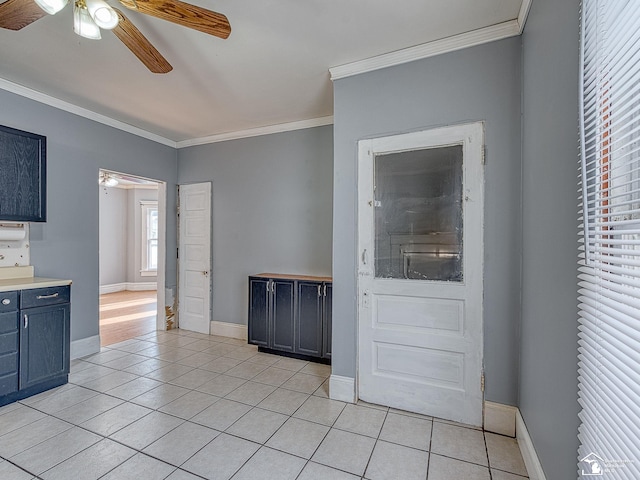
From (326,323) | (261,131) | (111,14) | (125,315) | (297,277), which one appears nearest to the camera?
(111,14)

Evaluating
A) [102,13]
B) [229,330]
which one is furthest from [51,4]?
[229,330]

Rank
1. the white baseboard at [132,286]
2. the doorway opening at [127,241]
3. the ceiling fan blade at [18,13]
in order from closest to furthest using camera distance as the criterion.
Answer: the ceiling fan blade at [18,13] → the doorway opening at [127,241] → the white baseboard at [132,286]

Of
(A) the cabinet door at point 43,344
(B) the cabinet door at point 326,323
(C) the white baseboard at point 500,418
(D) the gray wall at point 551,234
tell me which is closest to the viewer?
(D) the gray wall at point 551,234

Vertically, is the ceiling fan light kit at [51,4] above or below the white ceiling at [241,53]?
below

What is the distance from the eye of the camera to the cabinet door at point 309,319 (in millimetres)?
3332

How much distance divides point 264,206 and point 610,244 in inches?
138

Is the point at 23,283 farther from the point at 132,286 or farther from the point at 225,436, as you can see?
the point at 132,286

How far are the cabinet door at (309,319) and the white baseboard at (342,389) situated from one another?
2.34 feet

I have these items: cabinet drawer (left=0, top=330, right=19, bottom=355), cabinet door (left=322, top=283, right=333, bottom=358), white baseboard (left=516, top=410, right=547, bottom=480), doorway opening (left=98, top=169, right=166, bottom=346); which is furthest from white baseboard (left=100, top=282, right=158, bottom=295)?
white baseboard (left=516, top=410, right=547, bottom=480)

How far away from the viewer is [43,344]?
8.70ft

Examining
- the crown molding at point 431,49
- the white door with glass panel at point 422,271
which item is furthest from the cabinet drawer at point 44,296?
the crown molding at point 431,49

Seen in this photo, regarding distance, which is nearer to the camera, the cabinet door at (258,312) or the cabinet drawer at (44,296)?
the cabinet drawer at (44,296)

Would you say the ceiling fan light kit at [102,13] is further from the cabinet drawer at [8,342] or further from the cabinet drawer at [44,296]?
the cabinet drawer at [8,342]

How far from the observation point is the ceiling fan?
59.2 inches
